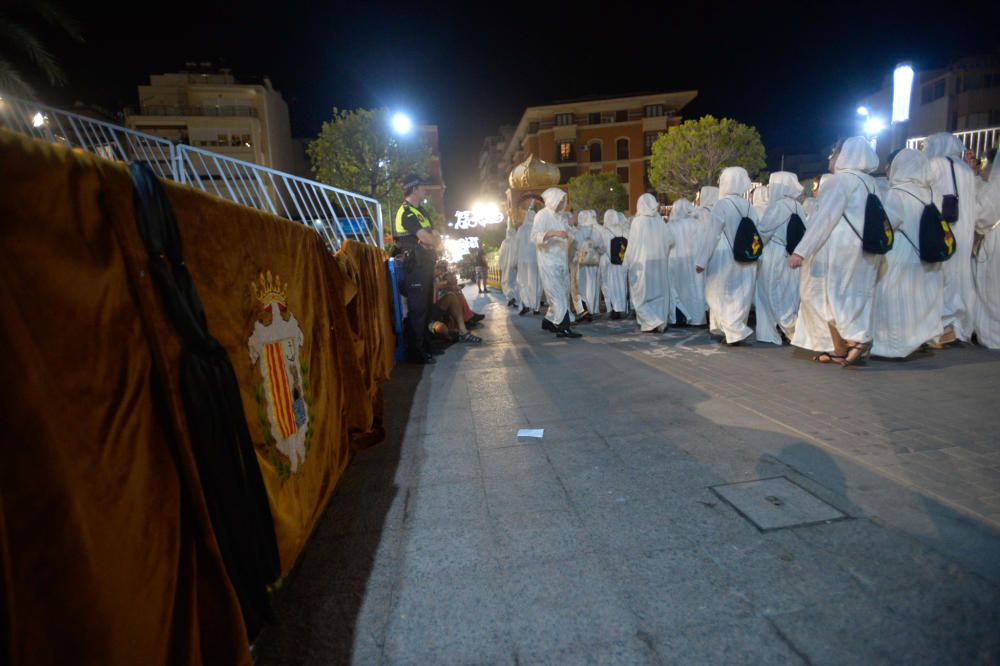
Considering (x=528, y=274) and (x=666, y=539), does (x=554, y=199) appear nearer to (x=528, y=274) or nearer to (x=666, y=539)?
(x=528, y=274)

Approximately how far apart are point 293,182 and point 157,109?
149 feet

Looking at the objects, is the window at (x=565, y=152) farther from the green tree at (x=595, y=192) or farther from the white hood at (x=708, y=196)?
the white hood at (x=708, y=196)

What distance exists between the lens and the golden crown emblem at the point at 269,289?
6.77 ft

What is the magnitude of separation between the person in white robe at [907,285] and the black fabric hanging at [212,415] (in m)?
6.25

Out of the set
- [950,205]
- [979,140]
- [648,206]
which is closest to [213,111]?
[648,206]

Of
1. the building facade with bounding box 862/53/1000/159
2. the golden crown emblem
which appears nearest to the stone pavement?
the golden crown emblem

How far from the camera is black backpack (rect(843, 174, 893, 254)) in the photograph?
488 centimetres

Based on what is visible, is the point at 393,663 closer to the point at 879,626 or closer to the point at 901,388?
the point at 879,626

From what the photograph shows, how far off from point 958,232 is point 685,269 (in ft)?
12.7

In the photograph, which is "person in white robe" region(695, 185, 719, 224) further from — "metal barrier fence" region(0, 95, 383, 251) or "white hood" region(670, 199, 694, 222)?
"metal barrier fence" region(0, 95, 383, 251)

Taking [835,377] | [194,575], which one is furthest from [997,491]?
[194,575]

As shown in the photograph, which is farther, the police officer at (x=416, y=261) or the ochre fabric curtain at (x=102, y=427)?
the police officer at (x=416, y=261)

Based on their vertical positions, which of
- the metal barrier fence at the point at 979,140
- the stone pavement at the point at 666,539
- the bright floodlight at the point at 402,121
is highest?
the bright floodlight at the point at 402,121

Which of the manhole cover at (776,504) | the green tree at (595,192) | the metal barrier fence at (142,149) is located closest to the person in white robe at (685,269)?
the metal barrier fence at (142,149)
